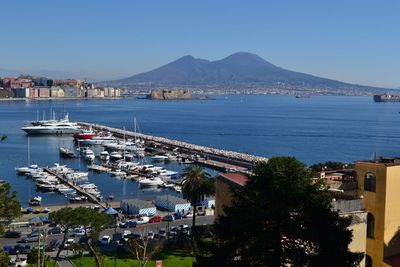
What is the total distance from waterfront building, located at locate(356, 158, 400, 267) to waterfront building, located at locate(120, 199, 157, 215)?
11578mm

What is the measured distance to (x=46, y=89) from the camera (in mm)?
134875

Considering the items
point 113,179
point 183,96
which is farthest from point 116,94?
point 113,179

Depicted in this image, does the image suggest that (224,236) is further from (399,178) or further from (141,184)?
(141,184)

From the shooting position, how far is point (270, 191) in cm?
564

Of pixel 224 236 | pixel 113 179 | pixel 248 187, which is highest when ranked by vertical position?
pixel 248 187

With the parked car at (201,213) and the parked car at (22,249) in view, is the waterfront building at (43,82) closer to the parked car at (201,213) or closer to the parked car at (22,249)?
the parked car at (201,213)

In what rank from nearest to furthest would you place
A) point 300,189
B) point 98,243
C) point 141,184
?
point 300,189 < point 98,243 < point 141,184

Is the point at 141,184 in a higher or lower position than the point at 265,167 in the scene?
lower

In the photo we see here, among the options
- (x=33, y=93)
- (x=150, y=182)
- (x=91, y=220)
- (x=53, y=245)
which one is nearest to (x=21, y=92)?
(x=33, y=93)

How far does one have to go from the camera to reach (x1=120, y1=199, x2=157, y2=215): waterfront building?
60.2 ft

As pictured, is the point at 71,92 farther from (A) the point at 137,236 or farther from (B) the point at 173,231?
(A) the point at 137,236

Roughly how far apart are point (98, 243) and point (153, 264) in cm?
252

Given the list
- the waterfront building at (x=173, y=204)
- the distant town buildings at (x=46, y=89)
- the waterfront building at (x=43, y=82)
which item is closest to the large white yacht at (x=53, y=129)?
the waterfront building at (x=173, y=204)

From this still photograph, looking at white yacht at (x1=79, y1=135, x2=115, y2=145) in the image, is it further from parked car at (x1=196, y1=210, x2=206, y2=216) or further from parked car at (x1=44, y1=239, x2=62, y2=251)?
parked car at (x1=44, y1=239, x2=62, y2=251)
